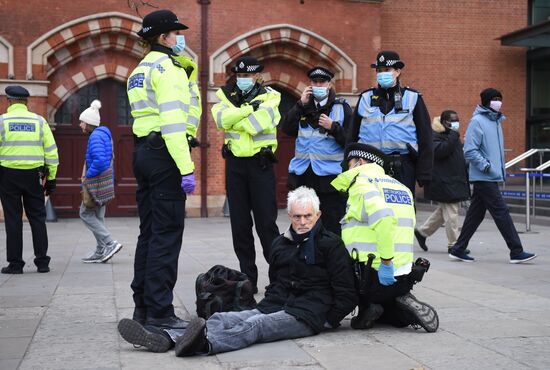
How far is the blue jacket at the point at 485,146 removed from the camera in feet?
31.3

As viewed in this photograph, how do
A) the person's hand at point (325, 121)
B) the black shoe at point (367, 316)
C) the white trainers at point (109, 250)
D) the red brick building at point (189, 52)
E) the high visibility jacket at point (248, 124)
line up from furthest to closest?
1. the red brick building at point (189, 52)
2. the white trainers at point (109, 250)
3. the person's hand at point (325, 121)
4. the high visibility jacket at point (248, 124)
5. the black shoe at point (367, 316)

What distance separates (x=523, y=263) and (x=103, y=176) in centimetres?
517

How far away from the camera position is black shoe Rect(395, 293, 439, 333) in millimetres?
5477

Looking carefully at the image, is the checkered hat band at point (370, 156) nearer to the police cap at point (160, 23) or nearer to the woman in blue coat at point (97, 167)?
the police cap at point (160, 23)

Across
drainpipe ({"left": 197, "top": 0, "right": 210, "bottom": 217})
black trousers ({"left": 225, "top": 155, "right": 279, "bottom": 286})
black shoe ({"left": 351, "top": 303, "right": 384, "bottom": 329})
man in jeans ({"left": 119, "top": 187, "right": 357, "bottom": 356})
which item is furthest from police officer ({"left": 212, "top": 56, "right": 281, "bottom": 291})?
drainpipe ({"left": 197, "top": 0, "right": 210, "bottom": 217})

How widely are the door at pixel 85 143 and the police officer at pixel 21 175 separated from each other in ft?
29.8

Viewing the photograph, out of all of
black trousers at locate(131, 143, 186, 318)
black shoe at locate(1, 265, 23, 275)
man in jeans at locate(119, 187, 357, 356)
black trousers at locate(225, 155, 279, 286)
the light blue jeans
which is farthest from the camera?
black shoe at locate(1, 265, 23, 275)

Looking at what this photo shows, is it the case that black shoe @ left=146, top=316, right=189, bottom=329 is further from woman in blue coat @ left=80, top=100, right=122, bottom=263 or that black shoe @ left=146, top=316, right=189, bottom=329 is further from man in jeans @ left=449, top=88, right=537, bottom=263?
man in jeans @ left=449, top=88, right=537, bottom=263

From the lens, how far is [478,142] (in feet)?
31.8

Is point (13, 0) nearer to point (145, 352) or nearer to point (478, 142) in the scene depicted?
point (478, 142)

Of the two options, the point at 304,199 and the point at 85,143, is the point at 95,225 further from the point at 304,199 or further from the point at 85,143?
the point at 85,143

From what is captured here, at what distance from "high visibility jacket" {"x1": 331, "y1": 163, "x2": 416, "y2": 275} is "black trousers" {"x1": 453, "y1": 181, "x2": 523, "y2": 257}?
4.04 m

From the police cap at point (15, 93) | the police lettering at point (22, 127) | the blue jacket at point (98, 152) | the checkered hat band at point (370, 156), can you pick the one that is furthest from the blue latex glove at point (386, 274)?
the police cap at point (15, 93)

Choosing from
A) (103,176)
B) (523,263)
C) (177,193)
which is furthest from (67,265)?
(523,263)
